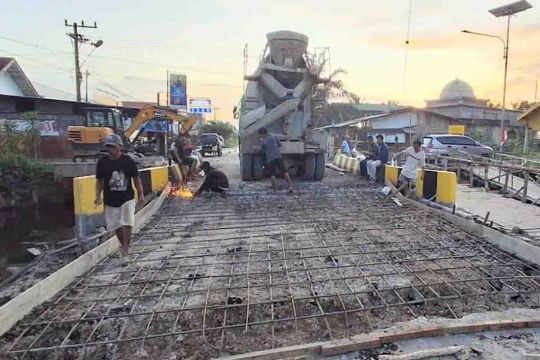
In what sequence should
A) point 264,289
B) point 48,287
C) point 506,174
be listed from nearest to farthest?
1. point 48,287
2. point 264,289
3. point 506,174

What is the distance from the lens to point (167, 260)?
16.6 feet

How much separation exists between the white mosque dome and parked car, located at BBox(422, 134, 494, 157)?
27214 millimetres

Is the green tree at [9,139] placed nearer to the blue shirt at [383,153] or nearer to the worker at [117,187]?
the worker at [117,187]

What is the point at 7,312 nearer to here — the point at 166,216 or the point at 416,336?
the point at 416,336

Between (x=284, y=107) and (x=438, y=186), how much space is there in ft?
15.2

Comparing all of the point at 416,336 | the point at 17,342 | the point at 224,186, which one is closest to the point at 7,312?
the point at 17,342

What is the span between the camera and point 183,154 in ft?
38.2

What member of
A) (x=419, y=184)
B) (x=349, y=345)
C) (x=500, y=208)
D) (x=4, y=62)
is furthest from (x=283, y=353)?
(x=4, y=62)

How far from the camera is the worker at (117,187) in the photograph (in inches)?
198

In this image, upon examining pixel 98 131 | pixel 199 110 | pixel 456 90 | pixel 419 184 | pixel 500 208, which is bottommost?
pixel 500 208

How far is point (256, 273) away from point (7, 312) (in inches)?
92.2

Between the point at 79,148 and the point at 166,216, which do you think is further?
the point at 79,148

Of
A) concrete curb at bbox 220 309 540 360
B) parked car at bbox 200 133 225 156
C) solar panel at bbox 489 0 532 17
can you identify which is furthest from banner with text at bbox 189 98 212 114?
concrete curb at bbox 220 309 540 360

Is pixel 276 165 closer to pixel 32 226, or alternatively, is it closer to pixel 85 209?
pixel 85 209
